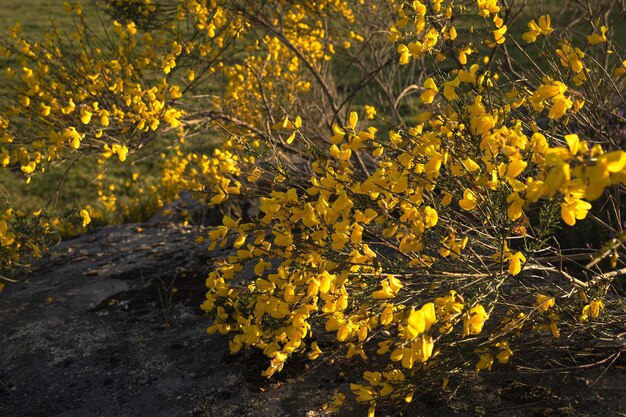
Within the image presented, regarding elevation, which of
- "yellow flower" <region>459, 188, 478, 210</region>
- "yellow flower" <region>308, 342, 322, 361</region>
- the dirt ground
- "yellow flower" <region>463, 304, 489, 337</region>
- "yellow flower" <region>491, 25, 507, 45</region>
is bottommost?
the dirt ground

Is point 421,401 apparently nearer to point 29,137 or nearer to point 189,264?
point 189,264

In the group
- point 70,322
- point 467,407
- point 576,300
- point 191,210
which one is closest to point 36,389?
point 70,322

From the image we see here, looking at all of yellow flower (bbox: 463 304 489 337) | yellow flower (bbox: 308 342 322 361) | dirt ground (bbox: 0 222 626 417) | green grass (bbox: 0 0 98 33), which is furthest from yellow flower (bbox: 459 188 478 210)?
green grass (bbox: 0 0 98 33)

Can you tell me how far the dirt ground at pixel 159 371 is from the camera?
2311 millimetres

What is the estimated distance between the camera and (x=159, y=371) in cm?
279

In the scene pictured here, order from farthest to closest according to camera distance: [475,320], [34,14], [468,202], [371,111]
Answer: [34,14], [371,111], [468,202], [475,320]

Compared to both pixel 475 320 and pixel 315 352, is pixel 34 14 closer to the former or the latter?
pixel 315 352

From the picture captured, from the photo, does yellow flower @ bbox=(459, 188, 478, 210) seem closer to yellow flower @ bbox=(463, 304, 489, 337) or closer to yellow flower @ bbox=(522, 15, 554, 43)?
yellow flower @ bbox=(463, 304, 489, 337)

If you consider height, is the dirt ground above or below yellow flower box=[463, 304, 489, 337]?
below

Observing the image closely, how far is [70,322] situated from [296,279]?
6.60 feet

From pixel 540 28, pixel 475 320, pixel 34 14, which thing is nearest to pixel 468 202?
pixel 475 320

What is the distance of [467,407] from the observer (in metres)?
2.28

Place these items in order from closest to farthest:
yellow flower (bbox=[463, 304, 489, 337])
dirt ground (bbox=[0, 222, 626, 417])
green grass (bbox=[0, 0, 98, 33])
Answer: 1. yellow flower (bbox=[463, 304, 489, 337])
2. dirt ground (bbox=[0, 222, 626, 417])
3. green grass (bbox=[0, 0, 98, 33])

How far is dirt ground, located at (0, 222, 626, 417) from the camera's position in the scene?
231 cm
